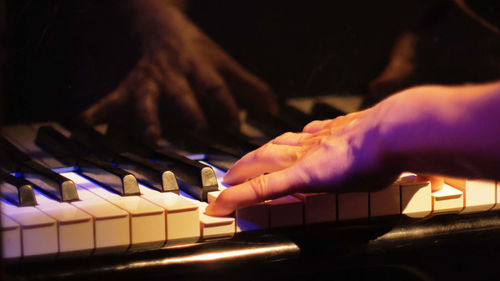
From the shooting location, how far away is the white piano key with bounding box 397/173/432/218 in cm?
108

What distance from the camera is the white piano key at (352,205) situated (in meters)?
1.04

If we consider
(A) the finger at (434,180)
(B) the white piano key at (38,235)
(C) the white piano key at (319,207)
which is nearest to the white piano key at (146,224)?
(B) the white piano key at (38,235)

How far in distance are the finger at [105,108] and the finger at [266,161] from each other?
0.79 ft

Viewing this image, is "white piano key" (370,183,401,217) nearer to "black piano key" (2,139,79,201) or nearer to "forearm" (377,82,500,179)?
"forearm" (377,82,500,179)

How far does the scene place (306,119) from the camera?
1.33 meters

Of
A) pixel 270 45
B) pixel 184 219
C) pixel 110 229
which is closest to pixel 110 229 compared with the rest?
pixel 110 229

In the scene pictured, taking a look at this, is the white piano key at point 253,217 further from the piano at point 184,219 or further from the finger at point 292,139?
the finger at point 292,139

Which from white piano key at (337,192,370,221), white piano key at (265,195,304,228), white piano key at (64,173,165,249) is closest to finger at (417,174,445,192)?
white piano key at (337,192,370,221)

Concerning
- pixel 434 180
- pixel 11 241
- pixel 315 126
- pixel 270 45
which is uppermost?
pixel 270 45

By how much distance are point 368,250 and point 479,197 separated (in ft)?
0.81

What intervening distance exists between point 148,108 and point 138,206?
0.94 ft

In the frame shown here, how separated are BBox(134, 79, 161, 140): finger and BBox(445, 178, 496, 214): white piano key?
53 centimetres

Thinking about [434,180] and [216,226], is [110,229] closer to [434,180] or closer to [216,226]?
[216,226]

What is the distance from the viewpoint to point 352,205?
105 centimetres
